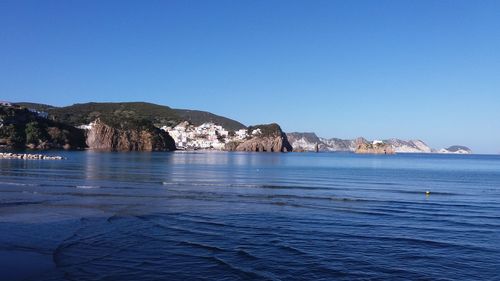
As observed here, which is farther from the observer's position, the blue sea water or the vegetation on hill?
the vegetation on hill

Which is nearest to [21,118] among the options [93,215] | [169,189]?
[169,189]

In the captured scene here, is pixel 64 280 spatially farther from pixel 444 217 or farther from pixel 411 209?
pixel 411 209

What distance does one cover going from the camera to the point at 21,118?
649 feet

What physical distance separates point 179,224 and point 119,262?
21.5ft

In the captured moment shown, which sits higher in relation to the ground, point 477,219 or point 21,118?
point 21,118

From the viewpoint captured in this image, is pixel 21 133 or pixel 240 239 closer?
pixel 240 239

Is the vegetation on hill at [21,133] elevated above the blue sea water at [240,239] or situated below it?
above

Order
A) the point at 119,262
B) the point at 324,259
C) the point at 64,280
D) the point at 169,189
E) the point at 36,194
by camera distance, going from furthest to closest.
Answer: the point at 169,189 → the point at 36,194 → the point at 324,259 → the point at 119,262 → the point at 64,280

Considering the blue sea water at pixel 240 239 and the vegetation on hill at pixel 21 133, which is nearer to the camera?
the blue sea water at pixel 240 239

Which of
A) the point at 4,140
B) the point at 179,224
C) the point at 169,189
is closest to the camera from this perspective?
the point at 179,224

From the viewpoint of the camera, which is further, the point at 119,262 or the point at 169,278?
the point at 119,262

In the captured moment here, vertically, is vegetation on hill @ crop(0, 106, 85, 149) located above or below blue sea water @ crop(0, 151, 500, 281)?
above

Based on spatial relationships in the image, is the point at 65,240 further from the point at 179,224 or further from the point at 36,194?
the point at 36,194

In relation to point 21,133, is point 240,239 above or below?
below
